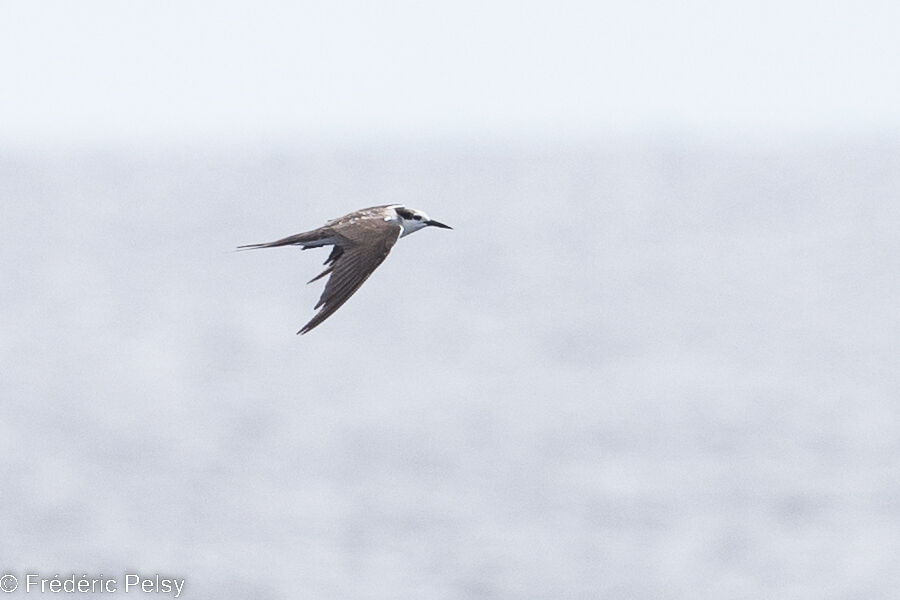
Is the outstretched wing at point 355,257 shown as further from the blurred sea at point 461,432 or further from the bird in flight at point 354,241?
the blurred sea at point 461,432

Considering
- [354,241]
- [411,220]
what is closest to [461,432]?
[411,220]

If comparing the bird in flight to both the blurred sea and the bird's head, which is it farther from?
the blurred sea

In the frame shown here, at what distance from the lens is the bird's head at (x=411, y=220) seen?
2095 cm

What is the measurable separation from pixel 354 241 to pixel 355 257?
338 mm

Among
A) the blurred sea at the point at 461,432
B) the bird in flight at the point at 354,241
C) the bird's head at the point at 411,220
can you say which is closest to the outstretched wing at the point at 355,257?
the bird in flight at the point at 354,241

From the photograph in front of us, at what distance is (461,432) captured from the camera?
63.8 metres

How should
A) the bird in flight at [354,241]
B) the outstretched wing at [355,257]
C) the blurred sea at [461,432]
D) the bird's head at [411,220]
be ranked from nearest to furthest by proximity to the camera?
the outstretched wing at [355,257] < the bird in flight at [354,241] < the bird's head at [411,220] < the blurred sea at [461,432]

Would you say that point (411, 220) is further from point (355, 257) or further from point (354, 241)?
point (355, 257)

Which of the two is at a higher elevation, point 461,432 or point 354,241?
point 354,241

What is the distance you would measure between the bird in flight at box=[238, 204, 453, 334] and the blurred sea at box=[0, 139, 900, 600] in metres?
24.9

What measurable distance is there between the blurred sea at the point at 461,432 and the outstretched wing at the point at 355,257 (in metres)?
A: 25.4

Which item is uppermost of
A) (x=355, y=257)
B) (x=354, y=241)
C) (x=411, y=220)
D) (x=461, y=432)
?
(x=411, y=220)

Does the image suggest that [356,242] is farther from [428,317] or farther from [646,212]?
[646,212]

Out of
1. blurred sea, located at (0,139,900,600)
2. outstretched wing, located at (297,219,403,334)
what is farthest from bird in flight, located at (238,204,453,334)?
blurred sea, located at (0,139,900,600)
